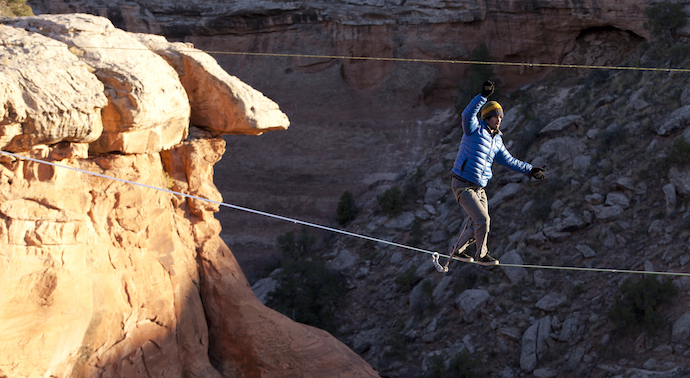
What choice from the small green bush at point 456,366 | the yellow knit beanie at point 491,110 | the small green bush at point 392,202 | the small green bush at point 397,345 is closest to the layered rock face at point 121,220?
the small green bush at point 456,366

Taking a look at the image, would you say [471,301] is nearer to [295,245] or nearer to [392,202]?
[392,202]

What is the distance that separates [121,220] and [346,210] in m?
14.1

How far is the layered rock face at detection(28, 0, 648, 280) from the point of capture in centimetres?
2520

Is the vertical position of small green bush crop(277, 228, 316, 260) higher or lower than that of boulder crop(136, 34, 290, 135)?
lower

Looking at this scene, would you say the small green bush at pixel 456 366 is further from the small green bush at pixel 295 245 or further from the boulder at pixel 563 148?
the small green bush at pixel 295 245

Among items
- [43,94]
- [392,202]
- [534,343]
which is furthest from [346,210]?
[43,94]

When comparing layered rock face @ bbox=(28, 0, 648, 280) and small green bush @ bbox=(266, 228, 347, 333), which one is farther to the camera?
layered rock face @ bbox=(28, 0, 648, 280)

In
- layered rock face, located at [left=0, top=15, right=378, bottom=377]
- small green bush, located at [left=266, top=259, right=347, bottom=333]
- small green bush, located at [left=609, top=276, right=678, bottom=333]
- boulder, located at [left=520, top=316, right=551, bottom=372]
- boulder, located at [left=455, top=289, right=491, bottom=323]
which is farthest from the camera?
small green bush, located at [left=266, top=259, right=347, bottom=333]

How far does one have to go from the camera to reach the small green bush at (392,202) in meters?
21.4

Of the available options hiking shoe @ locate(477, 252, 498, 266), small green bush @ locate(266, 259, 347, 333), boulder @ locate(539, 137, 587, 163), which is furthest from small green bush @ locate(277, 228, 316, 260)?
hiking shoe @ locate(477, 252, 498, 266)

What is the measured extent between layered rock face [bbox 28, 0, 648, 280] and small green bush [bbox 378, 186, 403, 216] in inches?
131

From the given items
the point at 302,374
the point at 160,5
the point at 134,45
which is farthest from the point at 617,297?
the point at 160,5

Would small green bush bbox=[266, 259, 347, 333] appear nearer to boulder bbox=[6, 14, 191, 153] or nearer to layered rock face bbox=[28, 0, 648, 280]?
layered rock face bbox=[28, 0, 648, 280]

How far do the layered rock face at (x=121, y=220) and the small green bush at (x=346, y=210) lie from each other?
37.3 feet
